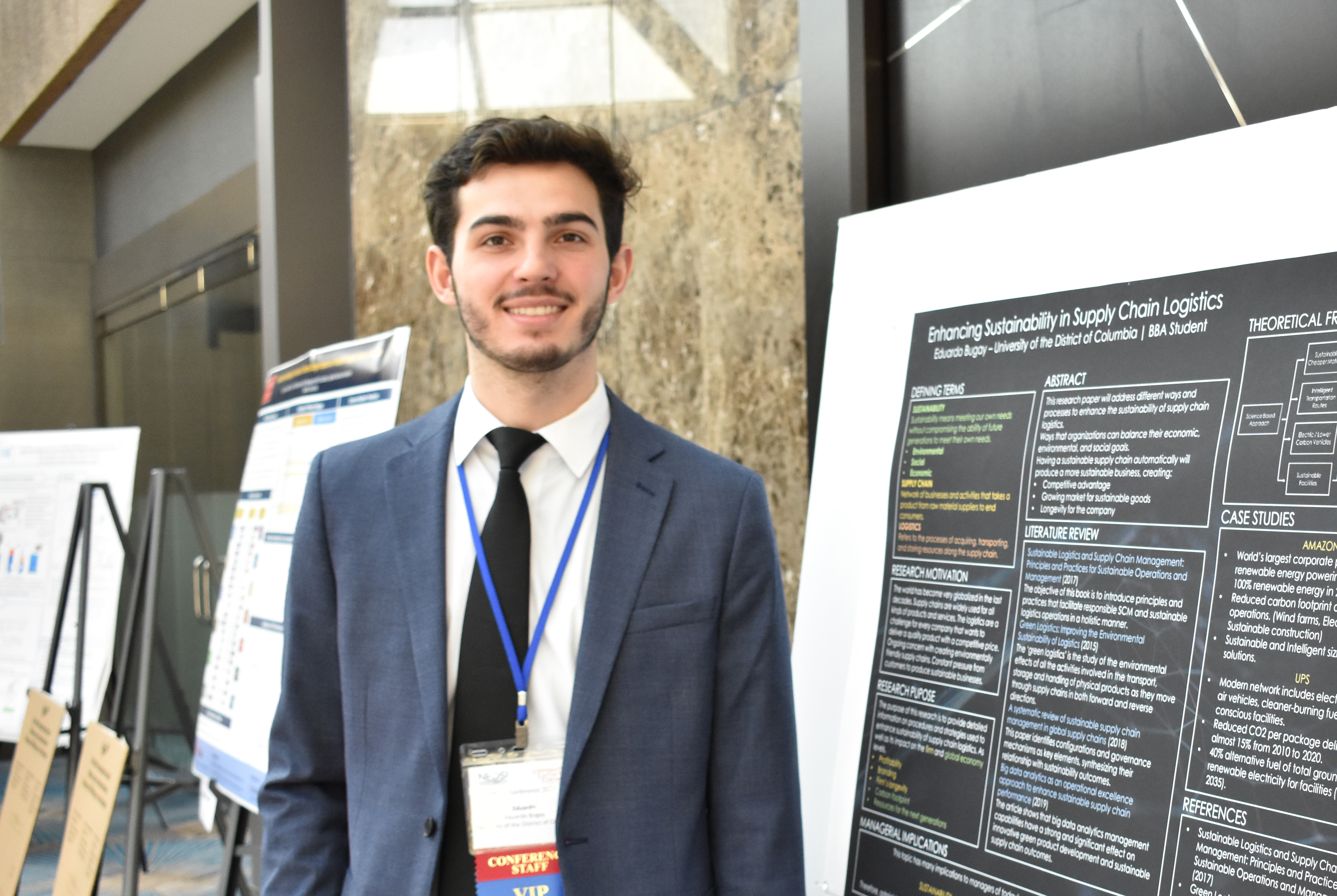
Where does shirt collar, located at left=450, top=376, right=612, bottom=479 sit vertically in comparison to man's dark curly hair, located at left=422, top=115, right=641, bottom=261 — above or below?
below

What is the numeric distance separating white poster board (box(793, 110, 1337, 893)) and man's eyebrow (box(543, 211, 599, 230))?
427mm

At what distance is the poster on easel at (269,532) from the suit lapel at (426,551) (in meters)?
0.73

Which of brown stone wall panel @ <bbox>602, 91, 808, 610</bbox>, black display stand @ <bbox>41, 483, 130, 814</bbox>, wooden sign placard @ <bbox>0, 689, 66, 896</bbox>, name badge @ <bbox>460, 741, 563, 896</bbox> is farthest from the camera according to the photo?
black display stand @ <bbox>41, 483, 130, 814</bbox>

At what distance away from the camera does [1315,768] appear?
94 centimetres

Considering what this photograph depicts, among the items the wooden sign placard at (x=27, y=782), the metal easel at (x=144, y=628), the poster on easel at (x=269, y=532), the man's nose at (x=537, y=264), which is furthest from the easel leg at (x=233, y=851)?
the man's nose at (x=537, y=264)

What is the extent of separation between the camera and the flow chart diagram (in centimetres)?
98

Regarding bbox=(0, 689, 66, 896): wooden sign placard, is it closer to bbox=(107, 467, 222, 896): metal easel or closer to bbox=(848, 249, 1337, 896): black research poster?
bbox=(107, 467, 222, 896): metal easel

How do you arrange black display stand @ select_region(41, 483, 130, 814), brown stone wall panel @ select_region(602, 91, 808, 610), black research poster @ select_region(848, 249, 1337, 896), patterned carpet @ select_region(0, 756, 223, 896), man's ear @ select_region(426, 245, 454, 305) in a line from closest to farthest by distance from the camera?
black research poster @ select_region(848, 249, 1337, 896) < man's ear @ select_region(426, 245, 454, 305) < brown stone wall panel @ select_region(602, 91, 808, 610) < black display stand @ select_region(41, 483, 130, 814) < patterned carpet @ select_region(0, 756, 223, 896)

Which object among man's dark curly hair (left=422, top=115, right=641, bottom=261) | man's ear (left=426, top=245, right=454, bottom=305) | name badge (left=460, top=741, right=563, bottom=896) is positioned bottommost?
name badge (left=460, top=741, right=563, bottom=896)

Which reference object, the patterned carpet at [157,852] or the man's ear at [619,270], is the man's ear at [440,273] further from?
the patterned carpet at [157,852]

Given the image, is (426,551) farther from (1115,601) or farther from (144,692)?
(144,692)

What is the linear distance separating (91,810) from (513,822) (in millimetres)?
1443

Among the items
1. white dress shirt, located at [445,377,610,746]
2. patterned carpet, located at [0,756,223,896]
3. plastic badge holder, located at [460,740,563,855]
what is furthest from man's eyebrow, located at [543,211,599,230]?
patterned carpet, located at [0,756,223,896]

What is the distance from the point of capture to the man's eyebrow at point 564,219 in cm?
138
